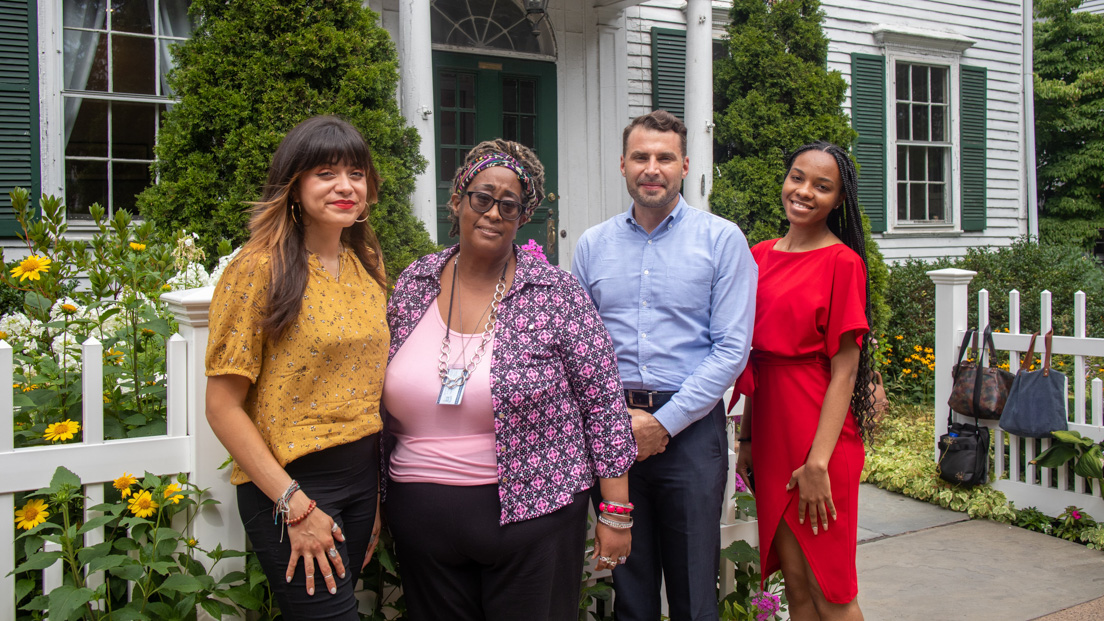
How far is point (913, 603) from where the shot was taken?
3654 mm

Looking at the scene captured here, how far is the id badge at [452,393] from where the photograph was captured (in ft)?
6.20

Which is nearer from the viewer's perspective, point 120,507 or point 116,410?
point 120,507

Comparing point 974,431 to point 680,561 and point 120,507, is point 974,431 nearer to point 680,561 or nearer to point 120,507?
point 680,561

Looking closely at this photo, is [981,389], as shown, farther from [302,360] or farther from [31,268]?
[31,268]

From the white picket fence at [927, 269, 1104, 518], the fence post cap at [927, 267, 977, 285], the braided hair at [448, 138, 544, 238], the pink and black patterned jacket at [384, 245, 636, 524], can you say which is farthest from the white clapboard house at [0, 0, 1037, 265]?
the pink and black patterned jacket at [384, 245, 636, 524]

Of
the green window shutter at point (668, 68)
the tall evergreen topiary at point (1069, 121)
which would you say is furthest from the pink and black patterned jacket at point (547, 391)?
the tall evergreen topiary at point (1069, 121)

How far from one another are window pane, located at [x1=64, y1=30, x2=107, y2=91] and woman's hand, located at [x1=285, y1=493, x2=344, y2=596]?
539 cm

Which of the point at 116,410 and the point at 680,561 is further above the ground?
the point at 116,410

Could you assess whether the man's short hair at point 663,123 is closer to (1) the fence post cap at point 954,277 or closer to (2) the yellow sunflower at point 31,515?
(2) the yellow sunflower at point 31,515

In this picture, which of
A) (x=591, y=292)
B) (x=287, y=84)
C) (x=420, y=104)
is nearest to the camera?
(x=591, y=292)

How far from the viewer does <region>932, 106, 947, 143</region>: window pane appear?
10352 millimetres

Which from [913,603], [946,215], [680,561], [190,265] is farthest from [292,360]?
[946,215]

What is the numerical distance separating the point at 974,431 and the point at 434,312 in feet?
13.4

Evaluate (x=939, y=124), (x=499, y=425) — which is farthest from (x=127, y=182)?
(x=939, y=124)
